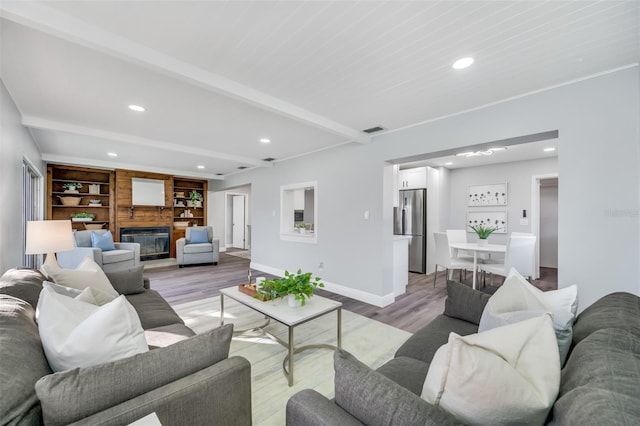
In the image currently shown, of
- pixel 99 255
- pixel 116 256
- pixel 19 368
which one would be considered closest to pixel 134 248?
pixel 116 256

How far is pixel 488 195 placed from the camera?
5.65m

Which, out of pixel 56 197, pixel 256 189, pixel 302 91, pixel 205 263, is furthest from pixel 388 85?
pixel 56 197

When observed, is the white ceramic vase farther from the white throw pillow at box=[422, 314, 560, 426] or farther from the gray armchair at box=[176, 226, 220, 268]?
the gray armchair at box=[176, 226, 220, 268]

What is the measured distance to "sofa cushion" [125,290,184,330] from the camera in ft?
6.41

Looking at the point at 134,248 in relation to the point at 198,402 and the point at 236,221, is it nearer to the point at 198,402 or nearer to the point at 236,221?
the point at 236,221

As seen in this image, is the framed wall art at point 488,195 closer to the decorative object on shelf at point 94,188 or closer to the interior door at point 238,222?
the interior door at point 238,222

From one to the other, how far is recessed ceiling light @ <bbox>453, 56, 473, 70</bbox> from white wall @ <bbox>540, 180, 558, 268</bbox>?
19.4 feet

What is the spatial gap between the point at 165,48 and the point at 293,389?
2504mm

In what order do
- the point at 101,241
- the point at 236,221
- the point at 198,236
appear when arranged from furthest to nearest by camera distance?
the point at 236,221 → the point at 198,236 → the point at 101,241

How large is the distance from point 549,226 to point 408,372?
6956 millimetres

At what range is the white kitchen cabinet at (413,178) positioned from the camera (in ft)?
18.3

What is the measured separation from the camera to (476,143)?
2752 millimetres

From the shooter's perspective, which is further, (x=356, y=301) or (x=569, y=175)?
(x=356, y=301)

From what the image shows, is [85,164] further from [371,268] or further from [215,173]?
[371,268]
